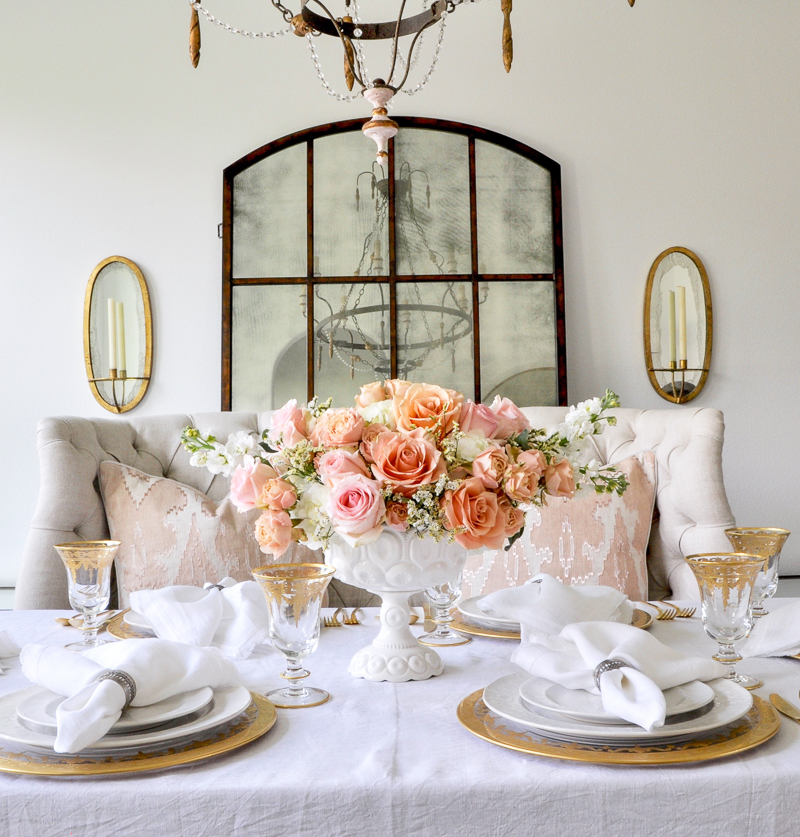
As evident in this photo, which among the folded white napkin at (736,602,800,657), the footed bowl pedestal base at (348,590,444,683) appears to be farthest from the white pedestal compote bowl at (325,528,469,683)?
the folded white napkin at (736,602,800,657)

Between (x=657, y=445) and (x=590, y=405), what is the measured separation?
1.15 metres

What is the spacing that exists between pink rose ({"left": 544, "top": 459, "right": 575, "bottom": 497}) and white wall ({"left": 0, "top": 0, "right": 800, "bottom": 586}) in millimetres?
1689

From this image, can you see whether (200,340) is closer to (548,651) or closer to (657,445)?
(657,445)

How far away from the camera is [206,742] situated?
80cm

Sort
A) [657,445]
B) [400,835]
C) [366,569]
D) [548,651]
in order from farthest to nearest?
1. [657,445]
2. [366,569]
3. [548,651]
4. [400,835]

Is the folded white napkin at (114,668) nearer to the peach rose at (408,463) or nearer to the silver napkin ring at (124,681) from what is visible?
the silver napkin ring at (124,681)

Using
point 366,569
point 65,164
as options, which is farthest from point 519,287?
point 366,569

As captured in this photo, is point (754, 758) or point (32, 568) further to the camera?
point (32, 568)

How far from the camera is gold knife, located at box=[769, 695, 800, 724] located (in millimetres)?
862

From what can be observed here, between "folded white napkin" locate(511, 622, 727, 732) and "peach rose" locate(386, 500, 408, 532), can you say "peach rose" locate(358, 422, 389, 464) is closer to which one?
"peach rose" locate(386, 500, 408, 532)

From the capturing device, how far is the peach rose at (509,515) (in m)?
1.03

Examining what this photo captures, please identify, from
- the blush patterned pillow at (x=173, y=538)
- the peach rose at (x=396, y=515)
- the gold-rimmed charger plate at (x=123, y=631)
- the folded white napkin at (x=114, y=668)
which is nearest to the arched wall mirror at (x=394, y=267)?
the blush patterned pillow at (x=173, y=538)

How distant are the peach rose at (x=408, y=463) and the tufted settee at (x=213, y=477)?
1.18 m

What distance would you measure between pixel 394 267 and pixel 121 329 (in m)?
0.92
